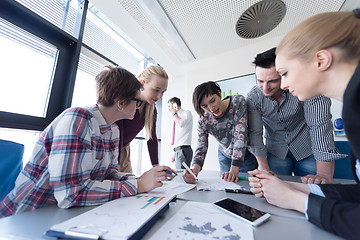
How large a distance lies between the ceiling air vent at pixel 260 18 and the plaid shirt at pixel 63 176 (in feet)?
6.38

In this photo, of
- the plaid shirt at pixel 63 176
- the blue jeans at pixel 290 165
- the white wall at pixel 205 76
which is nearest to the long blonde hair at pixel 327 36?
the plaid shirt at pixel 63 176

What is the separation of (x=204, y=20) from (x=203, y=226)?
6.68ft

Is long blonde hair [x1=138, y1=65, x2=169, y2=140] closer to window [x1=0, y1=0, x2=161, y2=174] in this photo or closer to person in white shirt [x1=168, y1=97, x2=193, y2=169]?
window [x1=0, y1=0, x2=161, y2=174]

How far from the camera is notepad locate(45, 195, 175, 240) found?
1.03ft

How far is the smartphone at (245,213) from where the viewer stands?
409mm

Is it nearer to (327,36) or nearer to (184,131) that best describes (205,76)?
(184,131)

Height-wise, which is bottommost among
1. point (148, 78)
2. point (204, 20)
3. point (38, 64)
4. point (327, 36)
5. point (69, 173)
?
point (69, 173)

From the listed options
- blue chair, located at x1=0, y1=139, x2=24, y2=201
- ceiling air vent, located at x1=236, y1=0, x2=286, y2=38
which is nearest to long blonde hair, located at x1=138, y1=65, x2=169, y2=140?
blue chair, located at x1=0, y1=139, x2=24, y2=201

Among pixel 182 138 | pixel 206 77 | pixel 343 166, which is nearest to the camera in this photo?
pixel 343 166

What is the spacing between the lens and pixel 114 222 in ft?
1.22

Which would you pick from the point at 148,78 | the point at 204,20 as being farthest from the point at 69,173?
the point at 204,20

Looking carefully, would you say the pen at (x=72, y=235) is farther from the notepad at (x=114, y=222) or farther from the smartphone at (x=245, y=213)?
the smartphone at (x=245, y=213)

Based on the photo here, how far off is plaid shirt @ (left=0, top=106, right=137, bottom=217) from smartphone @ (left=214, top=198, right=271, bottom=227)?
0.35m

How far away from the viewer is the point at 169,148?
3230 millimetres
